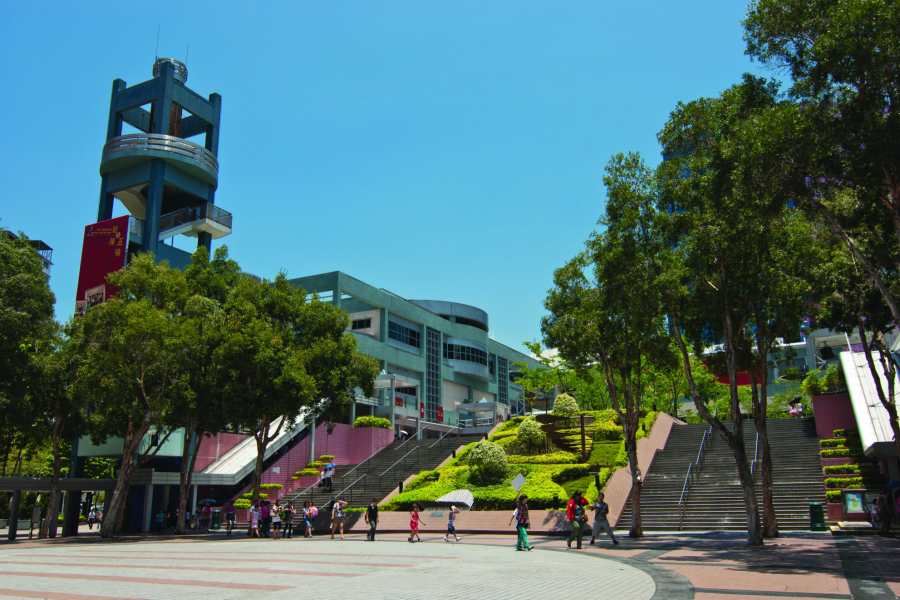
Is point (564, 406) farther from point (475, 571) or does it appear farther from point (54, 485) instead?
point (475, 571)

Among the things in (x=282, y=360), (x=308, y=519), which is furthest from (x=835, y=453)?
(x=282, y=360)

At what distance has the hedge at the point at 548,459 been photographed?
26906 mm

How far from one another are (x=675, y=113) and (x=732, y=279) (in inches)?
191

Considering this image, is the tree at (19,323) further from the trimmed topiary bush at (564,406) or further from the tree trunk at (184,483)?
the trimmed topiary bush at (564,406)

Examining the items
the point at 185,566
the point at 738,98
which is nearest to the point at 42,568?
the point at 185,566

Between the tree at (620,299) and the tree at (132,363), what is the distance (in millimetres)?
13396

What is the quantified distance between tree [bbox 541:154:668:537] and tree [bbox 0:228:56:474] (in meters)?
19.1

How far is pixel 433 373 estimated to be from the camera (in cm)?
5172

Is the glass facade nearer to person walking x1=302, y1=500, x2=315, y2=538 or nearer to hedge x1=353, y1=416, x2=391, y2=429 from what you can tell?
hedge x1=353, y1=416, x2=391, y2=429

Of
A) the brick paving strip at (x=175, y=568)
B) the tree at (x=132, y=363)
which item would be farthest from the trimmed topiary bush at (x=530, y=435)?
the brick paving strip at (x=175, y=568)

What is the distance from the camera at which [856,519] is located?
20.1 meters

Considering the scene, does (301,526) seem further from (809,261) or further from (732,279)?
(809,261)

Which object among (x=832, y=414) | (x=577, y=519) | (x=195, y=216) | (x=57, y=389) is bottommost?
(x=577, y=519)

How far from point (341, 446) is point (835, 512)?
2367 centimetres
